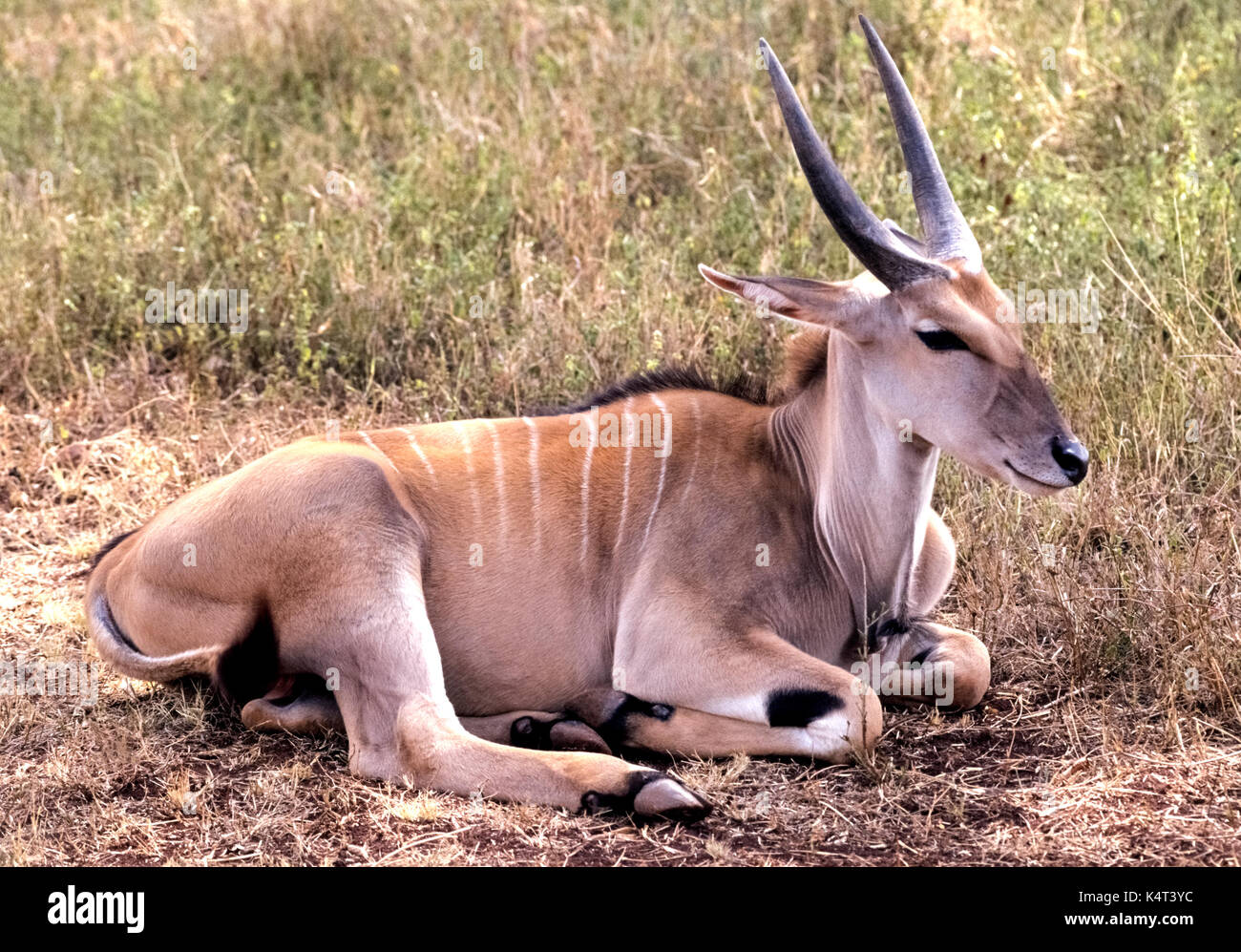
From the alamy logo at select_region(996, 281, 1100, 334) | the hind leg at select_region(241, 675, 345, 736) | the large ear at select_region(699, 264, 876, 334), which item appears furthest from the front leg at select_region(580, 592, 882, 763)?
the alamy logo at select_region(996, 281, 1100, 334)

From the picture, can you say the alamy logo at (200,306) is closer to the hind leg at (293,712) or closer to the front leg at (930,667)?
the hind leg at (293,712)

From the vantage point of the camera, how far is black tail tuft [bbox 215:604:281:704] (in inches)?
142

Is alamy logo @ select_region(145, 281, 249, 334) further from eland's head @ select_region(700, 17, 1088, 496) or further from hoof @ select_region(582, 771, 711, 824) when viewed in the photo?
hoof @ select_region(582, 771, 711, 824)

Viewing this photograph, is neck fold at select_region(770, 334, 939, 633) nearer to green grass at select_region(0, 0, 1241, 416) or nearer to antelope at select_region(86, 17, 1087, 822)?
antelope at select_region(86, 17, 1087, 822)

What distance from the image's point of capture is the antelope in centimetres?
342

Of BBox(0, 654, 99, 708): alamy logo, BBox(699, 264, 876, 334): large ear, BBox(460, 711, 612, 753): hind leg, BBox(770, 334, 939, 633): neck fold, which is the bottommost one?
BBox(0, 654, 99, 708): alamy logo

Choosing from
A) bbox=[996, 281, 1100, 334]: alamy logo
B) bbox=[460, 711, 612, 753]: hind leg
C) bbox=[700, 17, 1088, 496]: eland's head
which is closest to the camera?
bbox=[700, 17, 1088, 496]: eland's head

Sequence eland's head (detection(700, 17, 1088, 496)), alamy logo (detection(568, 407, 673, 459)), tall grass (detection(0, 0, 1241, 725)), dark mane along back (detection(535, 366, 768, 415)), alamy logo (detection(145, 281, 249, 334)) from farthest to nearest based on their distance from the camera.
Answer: alamy logo (detection(145, 281, 249, 334)) < tall grass (detection(0, 0, 1241, 725)) < dark mane along back (detection(535, 366, 768, 415)) < alamy logo (detection(568, 407, 673, 459)) < eland's head (detection(700, 17, 1088, 496))

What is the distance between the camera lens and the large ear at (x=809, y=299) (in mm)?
3441

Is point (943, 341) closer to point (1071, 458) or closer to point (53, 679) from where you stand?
point (1071, 458)

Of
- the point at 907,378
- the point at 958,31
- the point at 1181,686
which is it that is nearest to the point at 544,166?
the point at 958,31

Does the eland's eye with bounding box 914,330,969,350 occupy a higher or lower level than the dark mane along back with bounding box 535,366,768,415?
higher

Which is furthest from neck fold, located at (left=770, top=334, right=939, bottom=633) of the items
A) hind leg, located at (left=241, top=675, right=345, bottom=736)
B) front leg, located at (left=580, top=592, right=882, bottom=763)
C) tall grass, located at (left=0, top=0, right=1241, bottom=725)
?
hind leg, located at (left=241, top=675, right=345, bottom=736)

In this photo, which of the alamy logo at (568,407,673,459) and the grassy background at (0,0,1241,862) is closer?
the grassy background at (0,0,1241,862)
